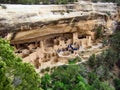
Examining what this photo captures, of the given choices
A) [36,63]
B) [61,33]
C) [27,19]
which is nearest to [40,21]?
[27,19]

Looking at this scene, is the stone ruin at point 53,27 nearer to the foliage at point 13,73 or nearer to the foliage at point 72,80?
the foliage at point 72,80

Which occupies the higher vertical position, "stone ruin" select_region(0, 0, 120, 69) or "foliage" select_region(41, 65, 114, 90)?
"stone ruin" select_region(0, 0, 120, 69)

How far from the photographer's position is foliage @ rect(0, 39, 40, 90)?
1036cm

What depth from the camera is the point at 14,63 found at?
36.1 feet

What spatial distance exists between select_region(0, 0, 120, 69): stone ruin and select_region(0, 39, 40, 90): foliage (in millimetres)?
6191

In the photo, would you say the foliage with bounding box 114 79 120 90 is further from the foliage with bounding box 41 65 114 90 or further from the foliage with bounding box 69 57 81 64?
the foliage with bounding box 69 57 81 64

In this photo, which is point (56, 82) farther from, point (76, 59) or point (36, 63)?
point (76, 59)

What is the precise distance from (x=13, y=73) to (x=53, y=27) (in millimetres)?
10221

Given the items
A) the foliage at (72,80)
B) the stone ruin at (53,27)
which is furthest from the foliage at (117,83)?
the stone ruin at (53,27)

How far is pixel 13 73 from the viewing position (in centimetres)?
1101

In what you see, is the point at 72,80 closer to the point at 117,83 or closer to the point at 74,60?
the point at 74,60

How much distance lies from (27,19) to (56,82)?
342cm

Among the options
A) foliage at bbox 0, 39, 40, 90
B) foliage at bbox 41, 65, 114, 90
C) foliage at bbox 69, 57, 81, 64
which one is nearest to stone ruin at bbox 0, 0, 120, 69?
foliage at bbox 69, 57, 81, 64

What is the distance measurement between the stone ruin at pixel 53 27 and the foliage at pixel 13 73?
20.3 ft
